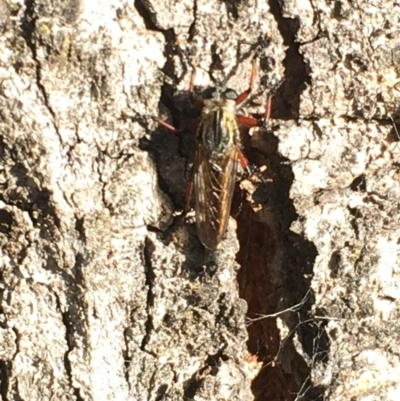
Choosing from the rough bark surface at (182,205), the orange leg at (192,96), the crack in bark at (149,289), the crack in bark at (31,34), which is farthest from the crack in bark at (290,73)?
the crack in bark at (31,34)

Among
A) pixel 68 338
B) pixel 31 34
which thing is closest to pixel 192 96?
pixel 31 34

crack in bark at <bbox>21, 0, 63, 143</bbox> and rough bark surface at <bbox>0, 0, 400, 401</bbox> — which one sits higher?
crack in bark at <bbox>21, 0, 63, 143</bbox>

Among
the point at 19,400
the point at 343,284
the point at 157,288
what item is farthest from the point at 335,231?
the point at 19,400

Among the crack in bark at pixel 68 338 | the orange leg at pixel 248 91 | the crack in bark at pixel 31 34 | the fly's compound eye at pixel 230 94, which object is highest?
the crack in bark at pixel 31 34

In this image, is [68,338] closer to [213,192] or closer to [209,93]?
[213,192]

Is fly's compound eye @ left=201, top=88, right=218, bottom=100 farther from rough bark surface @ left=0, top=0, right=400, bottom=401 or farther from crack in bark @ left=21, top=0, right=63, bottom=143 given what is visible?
crack in bark @ left=21, top=0, right=63, bottom=143

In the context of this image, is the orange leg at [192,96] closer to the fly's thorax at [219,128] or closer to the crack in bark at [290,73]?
the fly's thorax at [219,128]

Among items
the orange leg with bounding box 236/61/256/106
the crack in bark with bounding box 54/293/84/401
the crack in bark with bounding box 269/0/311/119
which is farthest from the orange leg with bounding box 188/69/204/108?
the crack in bark with bounding box 54/293/84/401

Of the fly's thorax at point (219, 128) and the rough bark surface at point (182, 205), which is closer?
the rough bark surface at point (182, 205)
